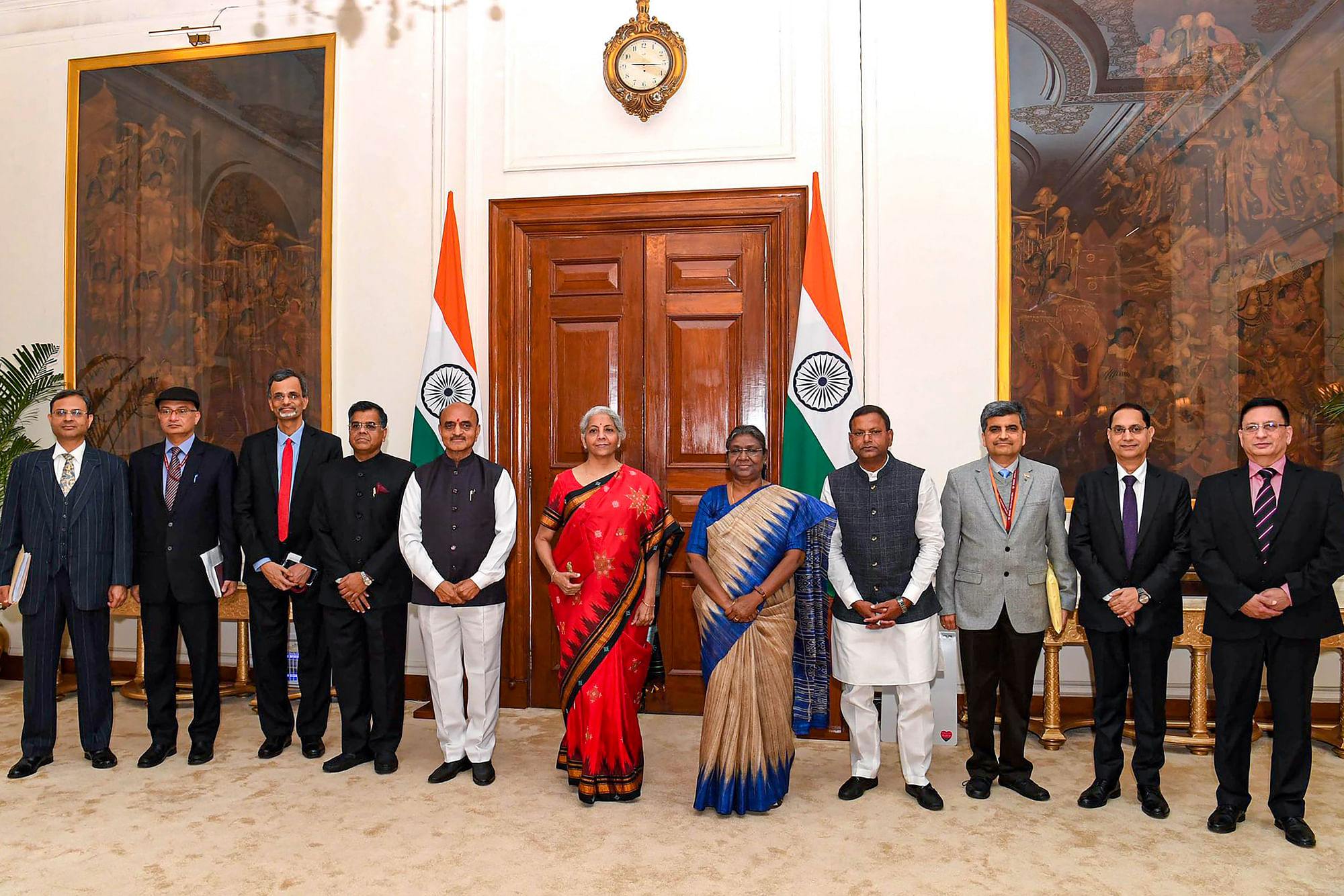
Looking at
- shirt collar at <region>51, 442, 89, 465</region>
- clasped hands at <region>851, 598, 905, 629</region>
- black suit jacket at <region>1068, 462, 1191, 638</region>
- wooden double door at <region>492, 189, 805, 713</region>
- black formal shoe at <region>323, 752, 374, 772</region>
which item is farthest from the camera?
wooden double door at <region>492, 189, 805, 713</region>

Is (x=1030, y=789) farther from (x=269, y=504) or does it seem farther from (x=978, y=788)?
(x=269, y=504)

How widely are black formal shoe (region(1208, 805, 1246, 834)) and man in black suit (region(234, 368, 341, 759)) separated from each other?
3588 millimetres

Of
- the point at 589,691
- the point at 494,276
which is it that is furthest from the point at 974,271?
the point at 589,691

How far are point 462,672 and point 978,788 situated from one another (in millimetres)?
2154

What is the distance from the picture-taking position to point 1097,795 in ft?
11.5

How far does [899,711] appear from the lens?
361cm

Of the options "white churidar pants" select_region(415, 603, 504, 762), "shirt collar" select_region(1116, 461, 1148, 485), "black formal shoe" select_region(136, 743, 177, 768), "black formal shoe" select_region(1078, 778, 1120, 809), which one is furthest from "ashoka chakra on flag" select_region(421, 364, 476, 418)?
"black formal shoe" select_region(1078, 778, 1120, 809)

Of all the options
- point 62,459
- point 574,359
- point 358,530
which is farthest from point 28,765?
point 574,359

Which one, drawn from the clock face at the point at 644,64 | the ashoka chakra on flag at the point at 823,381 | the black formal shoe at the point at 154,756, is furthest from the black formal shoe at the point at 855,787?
the clock face at the point at 644,64

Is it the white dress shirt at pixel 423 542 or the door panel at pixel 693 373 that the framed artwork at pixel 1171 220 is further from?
the white dress shirt at pixel 423 542

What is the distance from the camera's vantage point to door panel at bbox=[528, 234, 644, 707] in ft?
16.4

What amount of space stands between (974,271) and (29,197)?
555cm

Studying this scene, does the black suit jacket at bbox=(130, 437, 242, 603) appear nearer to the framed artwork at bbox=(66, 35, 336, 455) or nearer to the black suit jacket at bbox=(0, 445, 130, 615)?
the black suit jacket at bbox=(0, 445, 130, 615)

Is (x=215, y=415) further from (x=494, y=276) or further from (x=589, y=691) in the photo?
(x=589, y=691)
